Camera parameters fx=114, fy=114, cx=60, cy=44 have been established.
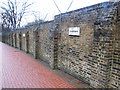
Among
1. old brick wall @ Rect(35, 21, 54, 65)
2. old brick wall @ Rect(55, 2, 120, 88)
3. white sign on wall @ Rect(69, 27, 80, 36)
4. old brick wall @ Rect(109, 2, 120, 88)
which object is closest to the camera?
old brick wall @ Rect(109, 2, 120, 88)

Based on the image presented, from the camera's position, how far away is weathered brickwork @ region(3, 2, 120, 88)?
3201mm

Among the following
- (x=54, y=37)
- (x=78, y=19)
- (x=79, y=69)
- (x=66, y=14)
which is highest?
(x=66, y=14)

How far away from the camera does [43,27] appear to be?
8305mm

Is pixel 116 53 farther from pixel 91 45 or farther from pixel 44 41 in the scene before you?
pixel 44 41

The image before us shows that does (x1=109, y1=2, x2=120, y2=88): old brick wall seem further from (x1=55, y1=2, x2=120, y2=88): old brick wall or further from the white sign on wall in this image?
the white sign on wall

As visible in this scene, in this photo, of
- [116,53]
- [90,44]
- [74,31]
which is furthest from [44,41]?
[116,53]

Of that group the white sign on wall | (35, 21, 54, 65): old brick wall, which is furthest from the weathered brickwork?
(35, 21, 54, 65): old brick wall

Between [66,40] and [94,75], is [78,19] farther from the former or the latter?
[94,75]

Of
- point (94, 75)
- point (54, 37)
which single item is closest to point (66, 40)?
point (54, 37)

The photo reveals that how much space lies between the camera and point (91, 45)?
403 centimetres

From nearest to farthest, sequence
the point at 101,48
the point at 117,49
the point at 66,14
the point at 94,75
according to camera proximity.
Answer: the point at 117,49 < the point at 101,48 < the point at 94,75 < the point at 66,14

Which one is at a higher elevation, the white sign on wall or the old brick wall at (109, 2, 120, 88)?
the white sign on wall

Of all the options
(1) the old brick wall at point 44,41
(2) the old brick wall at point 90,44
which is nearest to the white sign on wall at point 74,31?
(2) the old brick wall at point 90,44

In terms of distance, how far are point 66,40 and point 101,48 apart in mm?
2387
